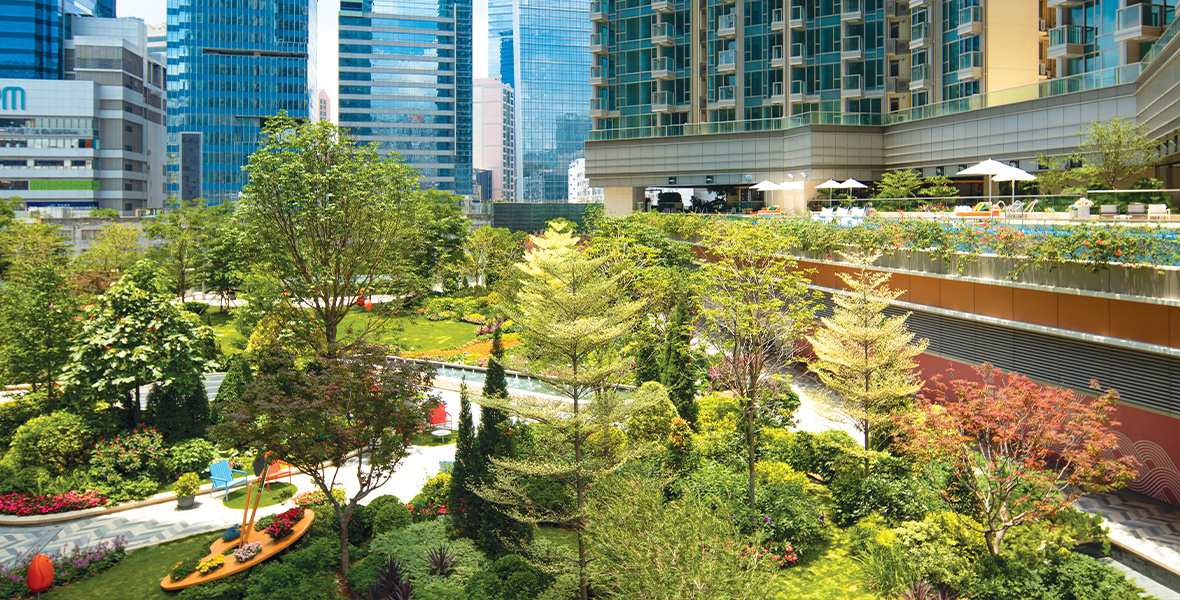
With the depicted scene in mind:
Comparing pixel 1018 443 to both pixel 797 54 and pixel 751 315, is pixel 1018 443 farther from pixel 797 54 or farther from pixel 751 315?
pixel 797 54

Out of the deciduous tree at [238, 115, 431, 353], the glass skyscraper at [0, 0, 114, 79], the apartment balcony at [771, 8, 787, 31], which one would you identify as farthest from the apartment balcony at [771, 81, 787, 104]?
the glass skyscraper at [0, 0, 114, 79]

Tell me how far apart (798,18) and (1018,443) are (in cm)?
5062

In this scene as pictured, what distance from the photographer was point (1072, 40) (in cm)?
4597

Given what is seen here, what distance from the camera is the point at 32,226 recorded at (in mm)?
56031

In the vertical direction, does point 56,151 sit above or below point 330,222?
above

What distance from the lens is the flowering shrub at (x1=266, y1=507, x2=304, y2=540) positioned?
19.4 meters

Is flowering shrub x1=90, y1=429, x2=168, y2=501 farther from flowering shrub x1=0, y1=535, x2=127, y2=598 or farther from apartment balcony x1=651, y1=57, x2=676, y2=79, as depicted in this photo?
apartment balcony x1=651, y1=57, x2=676, y2=79

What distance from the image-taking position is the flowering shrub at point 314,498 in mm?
20844

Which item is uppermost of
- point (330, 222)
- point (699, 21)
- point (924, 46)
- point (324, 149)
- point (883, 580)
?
point (699, 21)

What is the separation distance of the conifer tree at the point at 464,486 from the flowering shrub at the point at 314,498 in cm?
371

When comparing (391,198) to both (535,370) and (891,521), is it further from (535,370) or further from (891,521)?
(891,521)

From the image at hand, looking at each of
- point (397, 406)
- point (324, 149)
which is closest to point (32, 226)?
point (324, 149)

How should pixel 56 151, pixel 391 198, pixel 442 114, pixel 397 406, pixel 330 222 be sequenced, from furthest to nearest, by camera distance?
pixel 442 114 < pixel 56 151 < pixel 391 198 < pixel 330 222 < pixel 397 406

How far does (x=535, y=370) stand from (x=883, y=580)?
29.4 feet
